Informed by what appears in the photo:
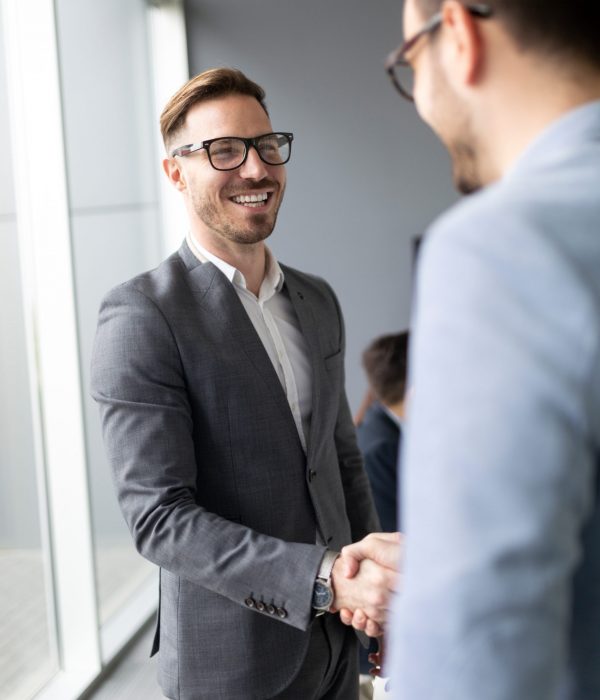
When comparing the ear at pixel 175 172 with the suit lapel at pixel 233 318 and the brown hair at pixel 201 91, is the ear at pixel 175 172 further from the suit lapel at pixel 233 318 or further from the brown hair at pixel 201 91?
the suit lapel at pixel 233 318

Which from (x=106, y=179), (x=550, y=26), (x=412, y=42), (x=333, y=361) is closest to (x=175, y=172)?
(x=333, y=361)

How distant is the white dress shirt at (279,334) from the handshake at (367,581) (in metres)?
0.32

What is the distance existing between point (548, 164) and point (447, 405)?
0.25 m

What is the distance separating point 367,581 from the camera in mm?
1616

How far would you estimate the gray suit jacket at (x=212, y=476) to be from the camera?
5.44 feet

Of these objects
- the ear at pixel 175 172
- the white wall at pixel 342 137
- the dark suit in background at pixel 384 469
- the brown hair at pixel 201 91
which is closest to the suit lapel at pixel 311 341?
the ear at pixel 175 172

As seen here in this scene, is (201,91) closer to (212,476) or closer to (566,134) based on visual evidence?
(212,476)

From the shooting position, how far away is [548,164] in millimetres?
761

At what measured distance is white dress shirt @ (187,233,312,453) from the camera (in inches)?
76.7

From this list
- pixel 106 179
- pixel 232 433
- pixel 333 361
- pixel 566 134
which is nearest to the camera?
pixel 566 134

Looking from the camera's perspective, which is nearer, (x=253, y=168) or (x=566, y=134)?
(x=566, y=134)

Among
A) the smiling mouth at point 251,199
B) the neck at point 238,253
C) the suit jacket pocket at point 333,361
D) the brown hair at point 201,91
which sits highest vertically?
the brown hair at point 201,91

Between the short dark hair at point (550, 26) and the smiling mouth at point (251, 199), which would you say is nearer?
the short dark hair at point (550, 26)

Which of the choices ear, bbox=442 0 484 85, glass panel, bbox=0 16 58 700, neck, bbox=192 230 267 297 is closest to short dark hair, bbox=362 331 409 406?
neck, bbox=192 230 267 297
